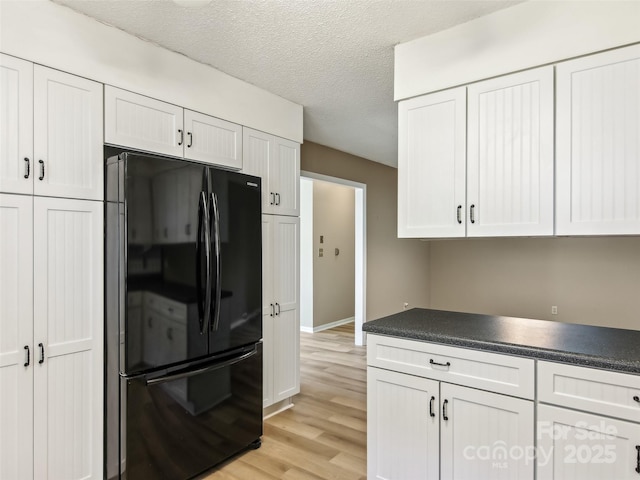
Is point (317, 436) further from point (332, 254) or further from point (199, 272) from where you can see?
point (332, 254)

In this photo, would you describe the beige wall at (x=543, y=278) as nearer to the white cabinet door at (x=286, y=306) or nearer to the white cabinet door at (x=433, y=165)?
the white cabinet door at (x=433, y=165)

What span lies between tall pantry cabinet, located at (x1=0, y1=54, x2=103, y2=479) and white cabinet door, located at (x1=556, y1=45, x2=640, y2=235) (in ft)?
7.80

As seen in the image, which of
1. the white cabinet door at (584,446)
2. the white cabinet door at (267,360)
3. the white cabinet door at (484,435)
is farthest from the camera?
the white cabinet door at (267,360)

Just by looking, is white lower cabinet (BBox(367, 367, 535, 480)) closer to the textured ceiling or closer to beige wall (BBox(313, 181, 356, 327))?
the textured ceiling

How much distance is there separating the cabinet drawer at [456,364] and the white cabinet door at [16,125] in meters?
1.87

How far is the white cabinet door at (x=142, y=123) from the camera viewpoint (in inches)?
85.8

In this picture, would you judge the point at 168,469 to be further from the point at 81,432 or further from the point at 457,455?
the point at 457,455

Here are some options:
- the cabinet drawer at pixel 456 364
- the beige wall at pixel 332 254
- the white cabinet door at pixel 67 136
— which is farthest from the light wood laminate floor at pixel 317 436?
the beige wall at pixel 332 254

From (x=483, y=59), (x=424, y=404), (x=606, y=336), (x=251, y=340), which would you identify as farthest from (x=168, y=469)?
(x=483, y=59)

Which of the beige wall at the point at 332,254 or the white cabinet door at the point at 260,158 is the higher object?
the white cabinet door at the point at 260,158

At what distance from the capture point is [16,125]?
183 centimetres

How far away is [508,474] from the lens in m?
1.72

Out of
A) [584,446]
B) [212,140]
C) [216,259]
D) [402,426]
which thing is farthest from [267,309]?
[584,446]

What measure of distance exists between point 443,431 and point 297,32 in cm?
222
